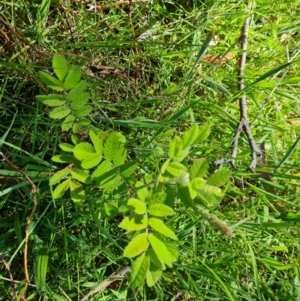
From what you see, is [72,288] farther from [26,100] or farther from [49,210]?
[26,100]

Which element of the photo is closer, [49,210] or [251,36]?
[49,210]

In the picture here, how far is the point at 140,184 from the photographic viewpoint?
1.42 m

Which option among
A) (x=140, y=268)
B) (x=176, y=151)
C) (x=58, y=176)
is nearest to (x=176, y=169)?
(x=176, y=151)

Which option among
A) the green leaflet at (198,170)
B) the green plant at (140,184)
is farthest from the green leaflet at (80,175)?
the green leaflet at (198,170)

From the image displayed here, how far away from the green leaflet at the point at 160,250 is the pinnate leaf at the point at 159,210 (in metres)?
0.06

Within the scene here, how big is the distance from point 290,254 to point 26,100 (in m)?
1.17

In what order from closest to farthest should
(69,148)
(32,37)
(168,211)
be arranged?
(168,211) → (69,148) → (32,37)

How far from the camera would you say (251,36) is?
2006 mm

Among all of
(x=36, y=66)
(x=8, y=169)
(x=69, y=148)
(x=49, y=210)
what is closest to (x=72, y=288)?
(x=49, y=210)

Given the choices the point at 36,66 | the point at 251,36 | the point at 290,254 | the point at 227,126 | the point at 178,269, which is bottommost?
the point at 290,254

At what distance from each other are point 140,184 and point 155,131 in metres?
0.40

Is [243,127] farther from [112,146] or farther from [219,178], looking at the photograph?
[112,146]

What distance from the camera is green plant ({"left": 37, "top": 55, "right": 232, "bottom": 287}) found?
4.29ft

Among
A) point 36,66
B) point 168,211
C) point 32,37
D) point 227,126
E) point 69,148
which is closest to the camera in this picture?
point 168,211
